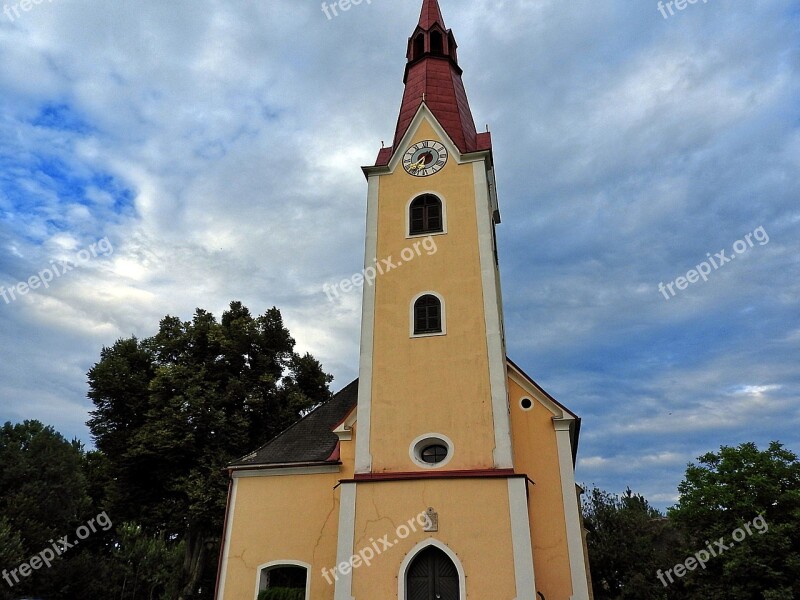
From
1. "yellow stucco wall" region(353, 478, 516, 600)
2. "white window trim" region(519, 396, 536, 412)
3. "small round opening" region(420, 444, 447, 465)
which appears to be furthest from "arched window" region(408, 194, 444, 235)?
"yellow stucco wall" region(353, 478, 516, 600)

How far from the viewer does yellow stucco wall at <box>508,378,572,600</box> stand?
1399cm

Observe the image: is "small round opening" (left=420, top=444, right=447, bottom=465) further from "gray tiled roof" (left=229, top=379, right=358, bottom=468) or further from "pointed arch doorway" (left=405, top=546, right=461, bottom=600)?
"gray tiled roof" (left=229, top=379, right=358, bottom=468)

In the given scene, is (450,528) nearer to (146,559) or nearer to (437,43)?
(146,559)

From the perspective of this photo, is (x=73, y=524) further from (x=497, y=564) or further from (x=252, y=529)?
(x=497, y=564)

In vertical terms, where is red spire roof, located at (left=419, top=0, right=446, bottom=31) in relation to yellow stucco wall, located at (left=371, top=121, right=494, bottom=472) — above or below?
above

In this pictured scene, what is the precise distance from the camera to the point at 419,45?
22.5 metres

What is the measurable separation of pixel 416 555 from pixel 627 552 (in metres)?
16.4

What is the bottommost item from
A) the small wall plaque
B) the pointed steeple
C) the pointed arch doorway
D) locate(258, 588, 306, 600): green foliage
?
locate(258, 588, 306, 600): green foliage

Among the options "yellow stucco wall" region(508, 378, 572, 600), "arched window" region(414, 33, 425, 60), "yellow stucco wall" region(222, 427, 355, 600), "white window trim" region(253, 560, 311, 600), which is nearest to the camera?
"yellow stucco wall" region(508, 378, 572, 600)

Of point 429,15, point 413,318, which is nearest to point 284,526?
point 413,318

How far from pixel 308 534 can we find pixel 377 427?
3824mm

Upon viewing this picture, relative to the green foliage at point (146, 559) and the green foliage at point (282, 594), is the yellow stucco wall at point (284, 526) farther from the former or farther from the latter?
the green foliage at point (146, 559)

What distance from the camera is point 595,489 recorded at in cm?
3216

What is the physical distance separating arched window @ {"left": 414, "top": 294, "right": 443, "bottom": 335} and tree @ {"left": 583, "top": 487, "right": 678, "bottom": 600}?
14.9 meters
